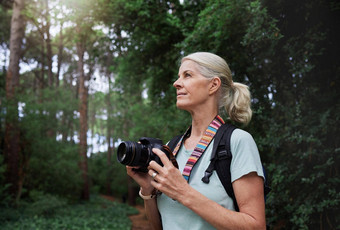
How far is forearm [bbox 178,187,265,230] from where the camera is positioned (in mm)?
A: 1515

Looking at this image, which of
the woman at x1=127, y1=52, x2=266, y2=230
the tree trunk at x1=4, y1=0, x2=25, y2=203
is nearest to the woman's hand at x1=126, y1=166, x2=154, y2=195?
the woman at x1=127, y1=52, x2=266, y2=230

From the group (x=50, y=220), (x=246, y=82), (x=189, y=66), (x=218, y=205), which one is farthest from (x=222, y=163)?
(x=50, y=220)

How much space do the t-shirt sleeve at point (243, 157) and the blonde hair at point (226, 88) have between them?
A: 0.29 metres

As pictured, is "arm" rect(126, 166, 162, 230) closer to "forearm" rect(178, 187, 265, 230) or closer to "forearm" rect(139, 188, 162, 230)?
"forearm" rect(139, 188, 162, 230)

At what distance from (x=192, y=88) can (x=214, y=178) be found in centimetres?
57

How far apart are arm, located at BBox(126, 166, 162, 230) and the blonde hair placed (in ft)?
2.12

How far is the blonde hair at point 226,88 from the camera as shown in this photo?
1.94 meters

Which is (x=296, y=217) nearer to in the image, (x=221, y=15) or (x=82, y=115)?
(x=221, y=15)

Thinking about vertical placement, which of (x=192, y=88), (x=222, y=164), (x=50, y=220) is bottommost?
(x=50, y=220)

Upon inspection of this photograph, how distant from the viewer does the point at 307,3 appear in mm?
5359

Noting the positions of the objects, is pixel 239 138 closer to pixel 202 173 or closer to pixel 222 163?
pixel 222 163

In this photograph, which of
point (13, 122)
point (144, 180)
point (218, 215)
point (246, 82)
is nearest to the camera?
point (218, 215)

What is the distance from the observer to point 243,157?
1599 mm

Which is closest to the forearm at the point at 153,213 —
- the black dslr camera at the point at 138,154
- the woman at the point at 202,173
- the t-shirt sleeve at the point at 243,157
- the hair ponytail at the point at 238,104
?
the woman at the point at 202,173
